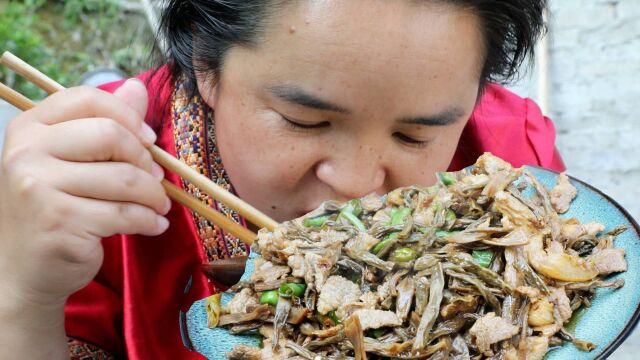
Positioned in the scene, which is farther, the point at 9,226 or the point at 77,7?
the point at 77,7

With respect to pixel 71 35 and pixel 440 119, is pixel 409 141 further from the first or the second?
pixel 71 35

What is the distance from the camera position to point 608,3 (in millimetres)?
2854

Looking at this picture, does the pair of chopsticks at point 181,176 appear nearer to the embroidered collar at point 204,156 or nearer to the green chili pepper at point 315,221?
the green chili pepper at point 315,221

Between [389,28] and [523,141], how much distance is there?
1.00 metres

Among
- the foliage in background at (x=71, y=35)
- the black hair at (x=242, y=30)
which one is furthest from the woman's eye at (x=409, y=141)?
the foliage in background at (x=71, y=35)

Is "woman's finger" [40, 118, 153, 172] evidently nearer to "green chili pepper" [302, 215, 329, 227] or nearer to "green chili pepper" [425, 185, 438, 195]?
"green chili pepper" [302, 215, 329, 227]

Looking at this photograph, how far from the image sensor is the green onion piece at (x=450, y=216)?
112cm

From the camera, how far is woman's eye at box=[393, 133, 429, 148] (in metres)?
1.13

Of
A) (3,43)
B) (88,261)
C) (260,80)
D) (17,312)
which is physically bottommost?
(3,43)

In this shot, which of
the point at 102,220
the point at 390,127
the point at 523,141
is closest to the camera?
the point at 102,220

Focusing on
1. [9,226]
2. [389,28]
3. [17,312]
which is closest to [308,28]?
[389,28]

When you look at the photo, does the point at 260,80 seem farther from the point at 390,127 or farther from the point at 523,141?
the point at 523,141

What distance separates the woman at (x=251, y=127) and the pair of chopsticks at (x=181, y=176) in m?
0.04

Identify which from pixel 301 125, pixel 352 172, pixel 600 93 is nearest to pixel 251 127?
pixel 301 125
